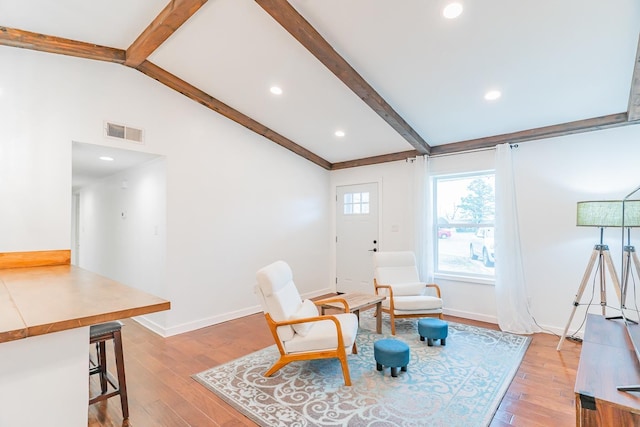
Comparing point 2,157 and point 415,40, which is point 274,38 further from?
point 2,157

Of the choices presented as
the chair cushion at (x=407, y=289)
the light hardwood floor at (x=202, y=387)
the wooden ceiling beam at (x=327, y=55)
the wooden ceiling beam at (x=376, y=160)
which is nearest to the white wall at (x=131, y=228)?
the light hardwood floor at (x=202, y=387)

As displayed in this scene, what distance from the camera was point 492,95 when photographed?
331cm

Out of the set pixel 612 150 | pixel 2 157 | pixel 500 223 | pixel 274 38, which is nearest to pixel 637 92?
pixel 612 150

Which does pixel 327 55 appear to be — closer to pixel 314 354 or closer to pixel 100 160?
pixel 314 354

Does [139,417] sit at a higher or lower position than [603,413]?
lower

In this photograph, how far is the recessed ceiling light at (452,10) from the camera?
2.27m

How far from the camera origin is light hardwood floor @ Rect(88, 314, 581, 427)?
2174mm

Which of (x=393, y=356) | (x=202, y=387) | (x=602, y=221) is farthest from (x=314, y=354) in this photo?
(x=602, y=221)

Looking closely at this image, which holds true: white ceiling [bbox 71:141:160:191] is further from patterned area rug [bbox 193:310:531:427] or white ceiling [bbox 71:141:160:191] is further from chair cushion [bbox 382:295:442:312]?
chair cushion [bbox 382:295:442:312]

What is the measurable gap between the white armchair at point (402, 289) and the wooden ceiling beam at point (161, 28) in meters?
3.58

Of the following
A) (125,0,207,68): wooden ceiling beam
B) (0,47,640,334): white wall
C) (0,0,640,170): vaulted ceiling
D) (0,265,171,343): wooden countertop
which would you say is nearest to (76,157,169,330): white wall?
(0,47,640,334): white wall

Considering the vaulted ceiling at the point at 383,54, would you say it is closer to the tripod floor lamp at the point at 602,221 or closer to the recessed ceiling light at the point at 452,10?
the recessed ceiling light at the point at 452,10

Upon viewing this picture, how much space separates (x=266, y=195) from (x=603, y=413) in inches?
171

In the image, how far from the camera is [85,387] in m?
1.34
